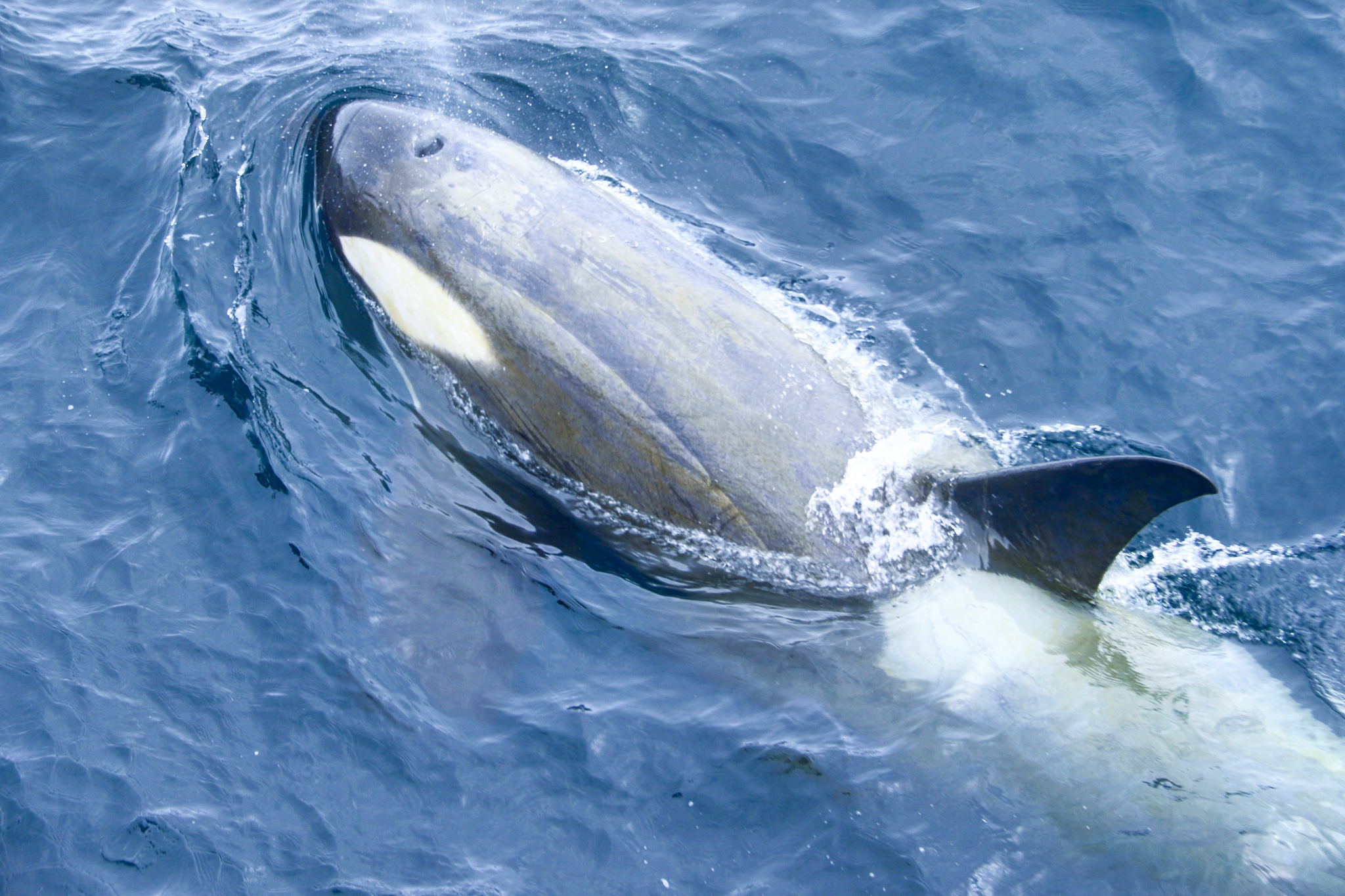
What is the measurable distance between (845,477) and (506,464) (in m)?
2.55

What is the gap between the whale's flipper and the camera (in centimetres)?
545

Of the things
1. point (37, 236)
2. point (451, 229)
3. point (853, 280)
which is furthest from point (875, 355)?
point (37, 236)

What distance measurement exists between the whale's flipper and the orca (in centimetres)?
1

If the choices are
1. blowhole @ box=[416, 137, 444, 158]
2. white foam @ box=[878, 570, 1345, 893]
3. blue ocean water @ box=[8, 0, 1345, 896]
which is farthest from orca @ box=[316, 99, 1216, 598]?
blue ocean water @ box=[8, 0, 1345, 896]

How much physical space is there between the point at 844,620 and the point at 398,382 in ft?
13.3

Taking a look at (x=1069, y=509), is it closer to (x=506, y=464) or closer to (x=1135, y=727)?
(x=1135, y=727)

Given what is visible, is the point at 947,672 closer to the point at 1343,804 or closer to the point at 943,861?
the point at 943,861

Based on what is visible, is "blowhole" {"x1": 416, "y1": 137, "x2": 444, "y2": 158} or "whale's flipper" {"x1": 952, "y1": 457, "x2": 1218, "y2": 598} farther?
"blowhole" {"x1": 416, "y1": 137, "x2": 444, "y2": 158}

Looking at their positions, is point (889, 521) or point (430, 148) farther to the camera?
point (430, 148)

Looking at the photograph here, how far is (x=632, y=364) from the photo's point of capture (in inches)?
267

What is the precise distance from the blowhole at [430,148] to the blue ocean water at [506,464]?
4.80 feet

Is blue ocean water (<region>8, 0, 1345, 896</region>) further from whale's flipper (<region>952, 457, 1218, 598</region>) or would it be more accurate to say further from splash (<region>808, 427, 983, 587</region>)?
whale's flipper (<region>952, 457, 1218, 598</region>)

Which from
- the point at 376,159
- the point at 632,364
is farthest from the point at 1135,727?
the point at 376,159

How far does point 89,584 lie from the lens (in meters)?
7.04
